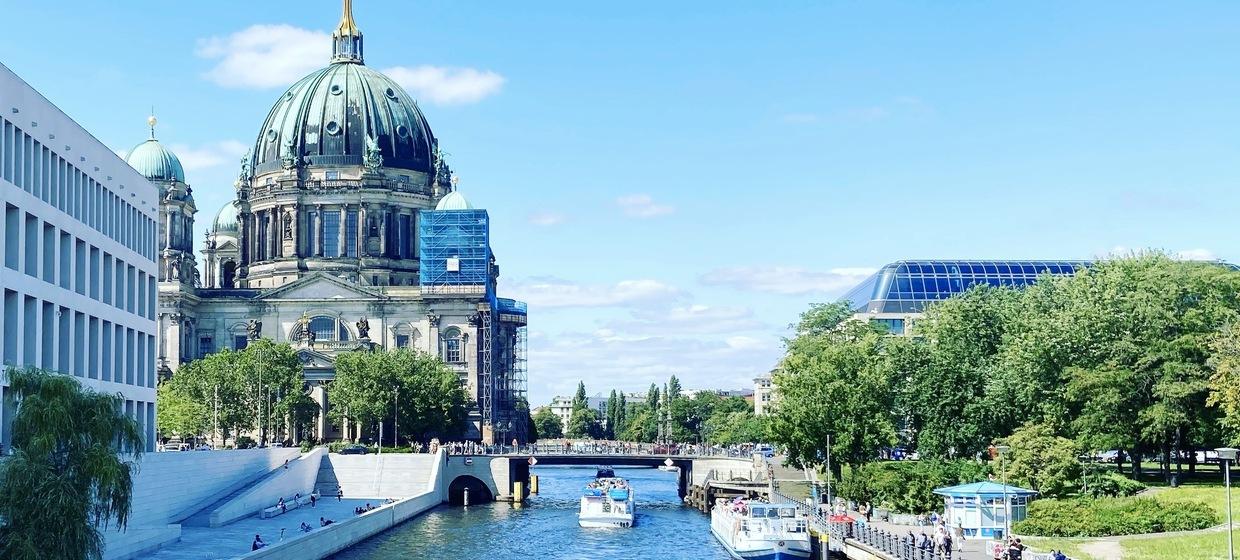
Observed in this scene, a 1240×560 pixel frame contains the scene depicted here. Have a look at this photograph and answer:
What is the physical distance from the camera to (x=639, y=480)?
196m

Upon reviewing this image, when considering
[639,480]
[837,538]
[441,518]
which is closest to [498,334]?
[639,480]

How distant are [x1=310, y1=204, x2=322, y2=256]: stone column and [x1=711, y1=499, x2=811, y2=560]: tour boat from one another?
111136 millimetres

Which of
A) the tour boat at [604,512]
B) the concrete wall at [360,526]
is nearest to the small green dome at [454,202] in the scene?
the concrete wall at [360,526]

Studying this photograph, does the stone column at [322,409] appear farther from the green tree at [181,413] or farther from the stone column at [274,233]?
the stone column at [274,233]

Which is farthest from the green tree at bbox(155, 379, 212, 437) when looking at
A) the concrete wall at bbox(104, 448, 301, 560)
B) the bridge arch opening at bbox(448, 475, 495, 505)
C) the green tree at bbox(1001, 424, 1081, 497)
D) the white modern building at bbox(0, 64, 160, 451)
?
the green tree at bbox(1001, 424, 1081, 497)

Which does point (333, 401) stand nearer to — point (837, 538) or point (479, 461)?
point (479, 461)

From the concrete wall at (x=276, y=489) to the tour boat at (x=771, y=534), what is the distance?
101 ft

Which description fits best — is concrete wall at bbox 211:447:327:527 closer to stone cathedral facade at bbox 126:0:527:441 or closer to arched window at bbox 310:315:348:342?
stone cathedral facade at bbox 126:0:527:441

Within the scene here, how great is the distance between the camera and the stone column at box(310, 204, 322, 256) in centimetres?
17988

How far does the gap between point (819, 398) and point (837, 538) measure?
69.5 feet

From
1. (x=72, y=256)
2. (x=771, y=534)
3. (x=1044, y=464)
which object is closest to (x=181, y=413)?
(x=72, y=256)

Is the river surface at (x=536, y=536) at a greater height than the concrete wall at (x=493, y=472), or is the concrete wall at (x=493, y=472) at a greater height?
the concrete wall at (x=493, y=472)

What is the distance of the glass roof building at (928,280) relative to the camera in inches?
6368

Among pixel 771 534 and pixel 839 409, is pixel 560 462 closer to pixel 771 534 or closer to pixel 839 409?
pixel 839 409
